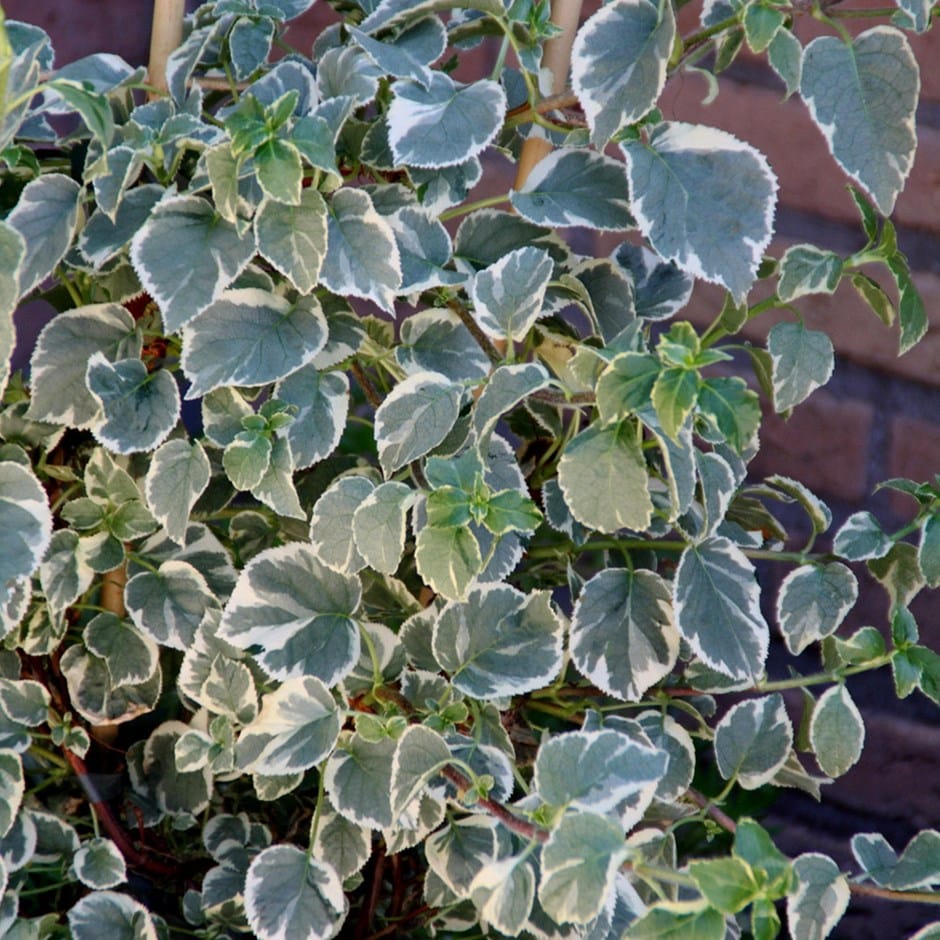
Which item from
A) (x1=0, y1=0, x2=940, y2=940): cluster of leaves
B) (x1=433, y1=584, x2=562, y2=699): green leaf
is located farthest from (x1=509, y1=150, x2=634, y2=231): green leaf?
(x1=433, y1=584, x2=562, y2=699): green leaf

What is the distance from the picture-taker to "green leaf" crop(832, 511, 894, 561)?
27.8 inches

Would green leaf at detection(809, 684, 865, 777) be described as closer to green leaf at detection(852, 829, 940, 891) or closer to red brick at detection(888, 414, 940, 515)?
green leaf at detection(852, 829, 940, 891)

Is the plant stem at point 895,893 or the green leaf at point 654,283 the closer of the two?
the plant stem at point 895,893

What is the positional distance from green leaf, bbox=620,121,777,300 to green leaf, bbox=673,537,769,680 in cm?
17

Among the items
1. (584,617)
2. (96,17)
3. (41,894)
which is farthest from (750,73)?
(41,894)

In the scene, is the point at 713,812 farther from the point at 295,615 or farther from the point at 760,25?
the point at 760,25

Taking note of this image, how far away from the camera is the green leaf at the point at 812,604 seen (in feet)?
2.31

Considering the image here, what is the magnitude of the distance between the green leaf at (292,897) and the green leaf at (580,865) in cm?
22

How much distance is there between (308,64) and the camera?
0.71 metres

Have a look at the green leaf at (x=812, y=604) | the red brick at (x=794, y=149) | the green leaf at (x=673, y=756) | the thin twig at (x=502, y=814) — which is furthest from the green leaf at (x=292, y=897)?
the red brick at (x=794, y=149)

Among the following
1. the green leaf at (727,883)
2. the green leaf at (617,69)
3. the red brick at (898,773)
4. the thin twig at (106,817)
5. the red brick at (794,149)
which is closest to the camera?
the green leaf at (727,883)

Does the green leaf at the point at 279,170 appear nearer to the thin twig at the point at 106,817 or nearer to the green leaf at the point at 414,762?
the green leaf at the point at 414,762

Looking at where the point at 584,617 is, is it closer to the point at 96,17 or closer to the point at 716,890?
the point at 716,890

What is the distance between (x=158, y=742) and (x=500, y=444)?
343 mm
